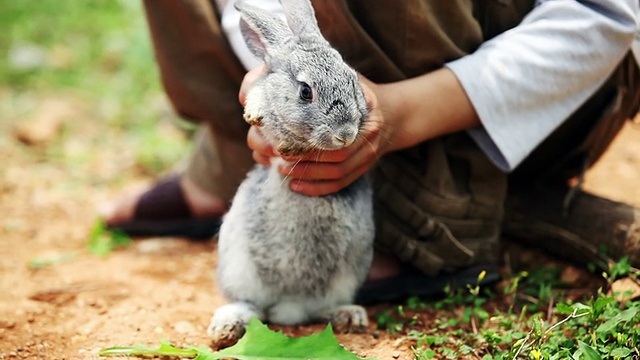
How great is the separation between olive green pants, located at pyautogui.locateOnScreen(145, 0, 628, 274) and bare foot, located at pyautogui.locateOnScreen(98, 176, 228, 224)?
0.36 meters

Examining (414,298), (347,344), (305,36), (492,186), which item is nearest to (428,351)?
(347,344)

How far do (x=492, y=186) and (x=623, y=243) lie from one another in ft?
→ 1.62

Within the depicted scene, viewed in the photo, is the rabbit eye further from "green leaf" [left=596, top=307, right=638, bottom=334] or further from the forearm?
"green leaf" [left=596, top=307, right=638, bottom=334]

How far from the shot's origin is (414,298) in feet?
8.32

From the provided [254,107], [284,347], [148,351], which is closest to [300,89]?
[254,107]

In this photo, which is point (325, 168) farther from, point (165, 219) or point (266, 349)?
point (165, 219)

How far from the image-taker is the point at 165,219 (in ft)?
11.1

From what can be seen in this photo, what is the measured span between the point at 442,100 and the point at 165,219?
157 centimetres

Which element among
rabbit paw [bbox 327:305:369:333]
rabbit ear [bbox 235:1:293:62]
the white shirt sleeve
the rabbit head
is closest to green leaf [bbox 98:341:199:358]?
rabbit paw [bbox 327:305:369:333]

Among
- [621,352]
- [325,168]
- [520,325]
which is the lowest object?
[520,325]

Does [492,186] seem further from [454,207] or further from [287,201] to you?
[287,201]

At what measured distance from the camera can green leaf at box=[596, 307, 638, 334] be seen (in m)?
1.94

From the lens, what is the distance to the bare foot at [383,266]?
2.61m

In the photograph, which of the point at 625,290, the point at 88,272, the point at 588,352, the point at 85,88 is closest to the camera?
the point at 588,352
